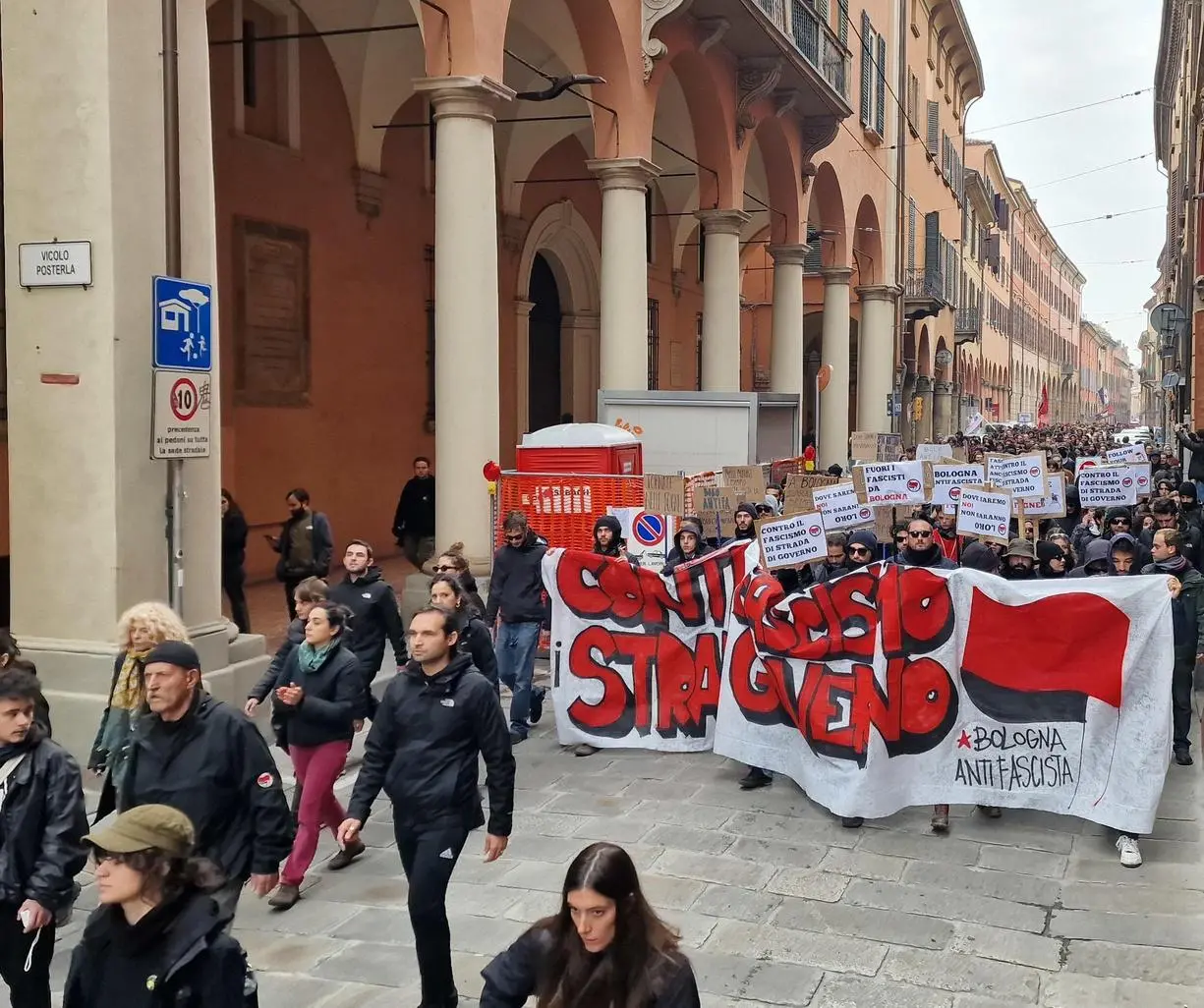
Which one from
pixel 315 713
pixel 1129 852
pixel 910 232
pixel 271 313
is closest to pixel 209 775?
pixel 315 713

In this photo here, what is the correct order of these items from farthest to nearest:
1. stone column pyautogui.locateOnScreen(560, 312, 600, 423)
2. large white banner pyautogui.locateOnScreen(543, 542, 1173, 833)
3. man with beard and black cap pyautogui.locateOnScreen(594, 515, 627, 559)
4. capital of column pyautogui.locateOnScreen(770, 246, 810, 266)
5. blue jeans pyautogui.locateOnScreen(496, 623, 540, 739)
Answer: stone column pyautogui.locateOnScreen(560, 312, 600, 423) → capital of column pyautogui.locateOnScreen(770, 246, 810, 266) → man with beard and black cap pyautogui.locateOnScreen(594, 515, 627, 559) → blue jeans pyautogui.locateOnScreen(496, 623, 540, 739) → large white banner pyautogui.locateOnScreen(543, 542, 1173, 833)

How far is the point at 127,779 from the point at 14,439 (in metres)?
4.44

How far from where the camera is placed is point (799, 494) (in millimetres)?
12383

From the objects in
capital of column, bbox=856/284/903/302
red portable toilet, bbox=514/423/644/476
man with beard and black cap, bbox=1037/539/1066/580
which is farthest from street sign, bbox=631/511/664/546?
capital of column, bbox=856/284/903/302

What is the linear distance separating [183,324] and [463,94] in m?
4.78

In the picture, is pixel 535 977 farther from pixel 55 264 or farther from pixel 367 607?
pixel 55 264

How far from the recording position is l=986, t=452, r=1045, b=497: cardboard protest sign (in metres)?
11.5

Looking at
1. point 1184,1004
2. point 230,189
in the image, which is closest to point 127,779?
point 1184,1004

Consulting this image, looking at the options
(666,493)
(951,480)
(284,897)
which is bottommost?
(284,897)

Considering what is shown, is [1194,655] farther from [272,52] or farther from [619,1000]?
[272,52]

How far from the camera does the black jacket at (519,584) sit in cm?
895

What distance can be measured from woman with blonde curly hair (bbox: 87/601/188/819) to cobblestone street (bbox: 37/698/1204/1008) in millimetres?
1106

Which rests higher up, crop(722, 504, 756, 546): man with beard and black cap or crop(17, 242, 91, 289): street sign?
crop(17, 242, 91, 289): street sign

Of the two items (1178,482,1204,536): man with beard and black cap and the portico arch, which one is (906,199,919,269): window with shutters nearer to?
the portico arch
